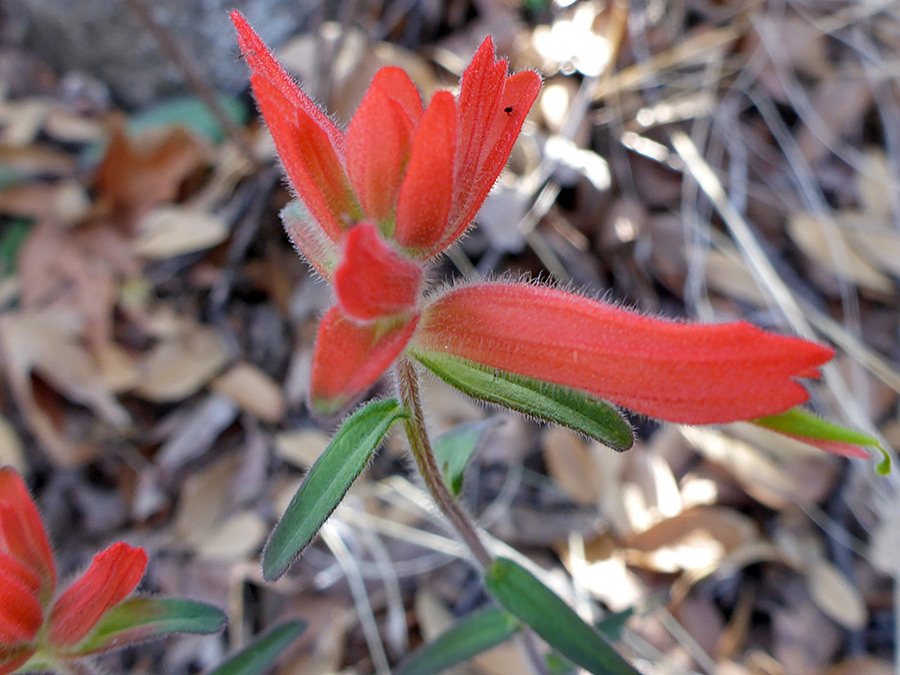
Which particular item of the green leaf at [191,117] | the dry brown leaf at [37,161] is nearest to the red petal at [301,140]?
the green leaf at [191,117]

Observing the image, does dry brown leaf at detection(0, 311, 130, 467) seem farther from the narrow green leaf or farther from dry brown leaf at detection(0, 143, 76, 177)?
the narrow green leaf

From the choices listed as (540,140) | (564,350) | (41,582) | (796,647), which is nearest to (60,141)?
(540,140)

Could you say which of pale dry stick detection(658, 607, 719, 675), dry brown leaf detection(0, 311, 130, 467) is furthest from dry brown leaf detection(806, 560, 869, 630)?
dry brown leaf detection(0, 311, 130, 467)

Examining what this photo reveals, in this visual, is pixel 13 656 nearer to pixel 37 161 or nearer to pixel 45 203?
pixel 45 203

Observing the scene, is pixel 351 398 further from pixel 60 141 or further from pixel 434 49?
pixel 60 141

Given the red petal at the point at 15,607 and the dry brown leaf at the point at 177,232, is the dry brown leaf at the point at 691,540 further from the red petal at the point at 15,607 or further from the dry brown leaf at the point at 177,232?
the dry brown leaf at the point at 177,232

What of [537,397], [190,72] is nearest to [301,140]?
[537,397]
